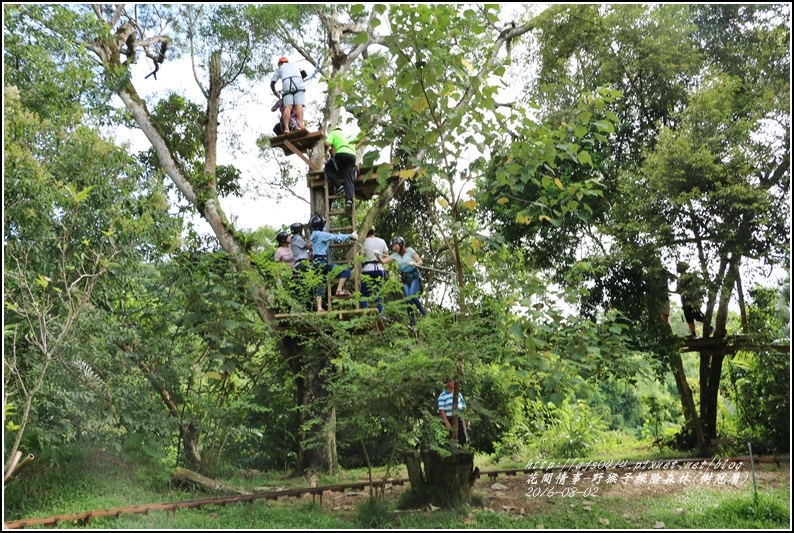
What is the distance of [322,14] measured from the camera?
36.9ft

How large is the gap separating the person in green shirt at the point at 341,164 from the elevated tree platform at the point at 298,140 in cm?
54

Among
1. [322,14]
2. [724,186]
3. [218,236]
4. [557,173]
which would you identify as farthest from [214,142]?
[724,186]

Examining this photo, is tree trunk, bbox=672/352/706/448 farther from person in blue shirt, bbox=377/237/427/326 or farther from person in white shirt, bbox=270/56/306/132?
person in white shirt, bbox=270/56/306/132

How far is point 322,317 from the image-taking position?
7.32 m

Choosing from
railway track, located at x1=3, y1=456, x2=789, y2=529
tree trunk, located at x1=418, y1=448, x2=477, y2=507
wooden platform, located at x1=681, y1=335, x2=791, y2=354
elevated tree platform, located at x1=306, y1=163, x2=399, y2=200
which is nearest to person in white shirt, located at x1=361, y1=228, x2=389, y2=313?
elevated tree platform, located at x1=306, y1=163, x2=399, y2=200

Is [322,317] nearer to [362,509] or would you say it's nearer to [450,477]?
[362,509]

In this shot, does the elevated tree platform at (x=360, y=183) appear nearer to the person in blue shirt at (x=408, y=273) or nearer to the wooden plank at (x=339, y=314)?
the person in blue shirt at (x=408, y=273)

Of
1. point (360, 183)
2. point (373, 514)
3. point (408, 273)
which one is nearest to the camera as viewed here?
point (373, 514)

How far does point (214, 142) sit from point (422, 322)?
5023mm

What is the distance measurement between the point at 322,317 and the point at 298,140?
3.11 m

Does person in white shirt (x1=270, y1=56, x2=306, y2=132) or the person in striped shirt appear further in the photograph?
person in white shirt (x1=270, y1=56, x2=306, y2=132)

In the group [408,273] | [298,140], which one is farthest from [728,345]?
[298,140]

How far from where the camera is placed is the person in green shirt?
8727 mm

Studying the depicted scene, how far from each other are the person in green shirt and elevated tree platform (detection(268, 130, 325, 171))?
0.54m
